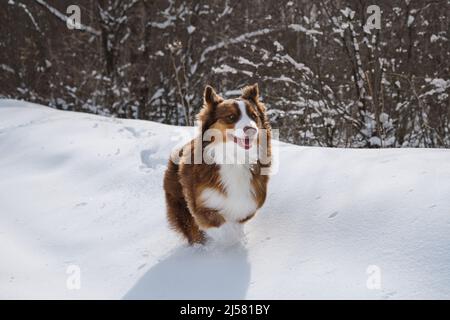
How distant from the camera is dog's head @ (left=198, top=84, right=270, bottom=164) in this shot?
372cm

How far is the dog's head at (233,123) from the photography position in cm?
372

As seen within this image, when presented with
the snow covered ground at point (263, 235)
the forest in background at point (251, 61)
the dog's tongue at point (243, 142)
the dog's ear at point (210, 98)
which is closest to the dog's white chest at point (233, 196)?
the dog's tongue at point (243, 142)

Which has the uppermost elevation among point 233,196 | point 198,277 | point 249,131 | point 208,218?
point 249,131

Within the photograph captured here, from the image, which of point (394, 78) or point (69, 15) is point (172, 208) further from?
point (69, 15)

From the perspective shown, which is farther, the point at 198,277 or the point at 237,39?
the point at 237,39

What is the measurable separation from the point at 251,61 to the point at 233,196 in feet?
25.0

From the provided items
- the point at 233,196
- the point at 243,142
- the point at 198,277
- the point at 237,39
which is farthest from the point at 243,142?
the point at 237,39

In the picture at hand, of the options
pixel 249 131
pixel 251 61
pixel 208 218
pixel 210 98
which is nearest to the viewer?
pixel 249 131

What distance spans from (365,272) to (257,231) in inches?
45.6

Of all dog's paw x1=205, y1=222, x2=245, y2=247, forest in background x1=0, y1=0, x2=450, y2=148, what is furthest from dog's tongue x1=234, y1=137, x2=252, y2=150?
forest in background x1=0, y1=0, x2=450, y2=148

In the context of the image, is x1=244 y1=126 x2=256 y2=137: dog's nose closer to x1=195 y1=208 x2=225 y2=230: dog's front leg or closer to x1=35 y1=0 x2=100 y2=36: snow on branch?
x1=195 y1=208 x2=225 y2=230: dog's front leg

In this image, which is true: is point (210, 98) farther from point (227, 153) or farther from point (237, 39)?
point (237, 39)

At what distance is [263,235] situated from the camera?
3836mm
